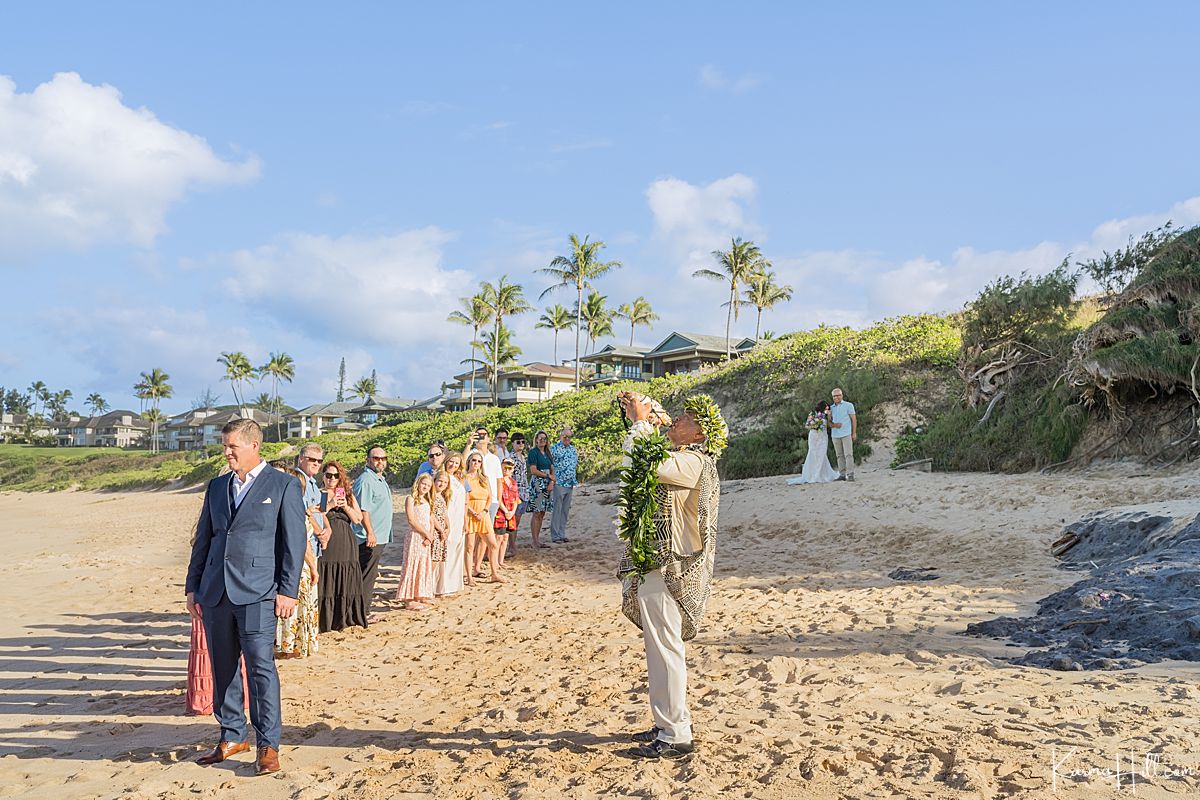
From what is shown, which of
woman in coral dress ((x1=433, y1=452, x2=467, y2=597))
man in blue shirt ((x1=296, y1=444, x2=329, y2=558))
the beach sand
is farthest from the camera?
woman in coral dress ((x1=433, y1=452, x2=467, y2=597))

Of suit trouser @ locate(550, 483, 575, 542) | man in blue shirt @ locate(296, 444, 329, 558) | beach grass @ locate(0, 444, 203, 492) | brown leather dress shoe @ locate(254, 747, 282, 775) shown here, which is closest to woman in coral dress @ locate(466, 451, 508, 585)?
suit trouser @ locate(550, 483, 575, 542)

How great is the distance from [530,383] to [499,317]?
9292 millimetres

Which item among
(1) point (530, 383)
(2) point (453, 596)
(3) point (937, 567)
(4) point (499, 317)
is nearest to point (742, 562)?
(3) point (937, 567)

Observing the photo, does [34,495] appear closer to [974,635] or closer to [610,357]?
[610,357]

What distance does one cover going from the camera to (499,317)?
59.8m

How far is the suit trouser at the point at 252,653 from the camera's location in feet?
13.6

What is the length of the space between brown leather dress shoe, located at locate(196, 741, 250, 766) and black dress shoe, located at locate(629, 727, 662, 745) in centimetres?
209

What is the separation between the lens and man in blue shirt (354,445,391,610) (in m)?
7.72

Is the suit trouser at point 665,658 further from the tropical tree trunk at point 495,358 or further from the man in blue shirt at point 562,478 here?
the tropical tree trunk at point 495,358

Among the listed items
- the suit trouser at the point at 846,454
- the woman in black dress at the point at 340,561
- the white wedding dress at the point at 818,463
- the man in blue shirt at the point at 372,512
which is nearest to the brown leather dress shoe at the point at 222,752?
the woman in black dress at the point at 340,561

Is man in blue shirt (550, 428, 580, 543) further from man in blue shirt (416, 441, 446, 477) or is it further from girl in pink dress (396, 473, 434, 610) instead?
girl in pink dress (396, 473, 434, 610)

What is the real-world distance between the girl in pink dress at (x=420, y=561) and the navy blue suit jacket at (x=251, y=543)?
158 inches

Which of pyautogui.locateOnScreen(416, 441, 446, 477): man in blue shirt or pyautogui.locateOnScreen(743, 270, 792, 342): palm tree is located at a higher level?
pyautogui.locateOnScreen(743, 270, 792, 342): palm tree

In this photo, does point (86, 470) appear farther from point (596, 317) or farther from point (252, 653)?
point (252, 653)
